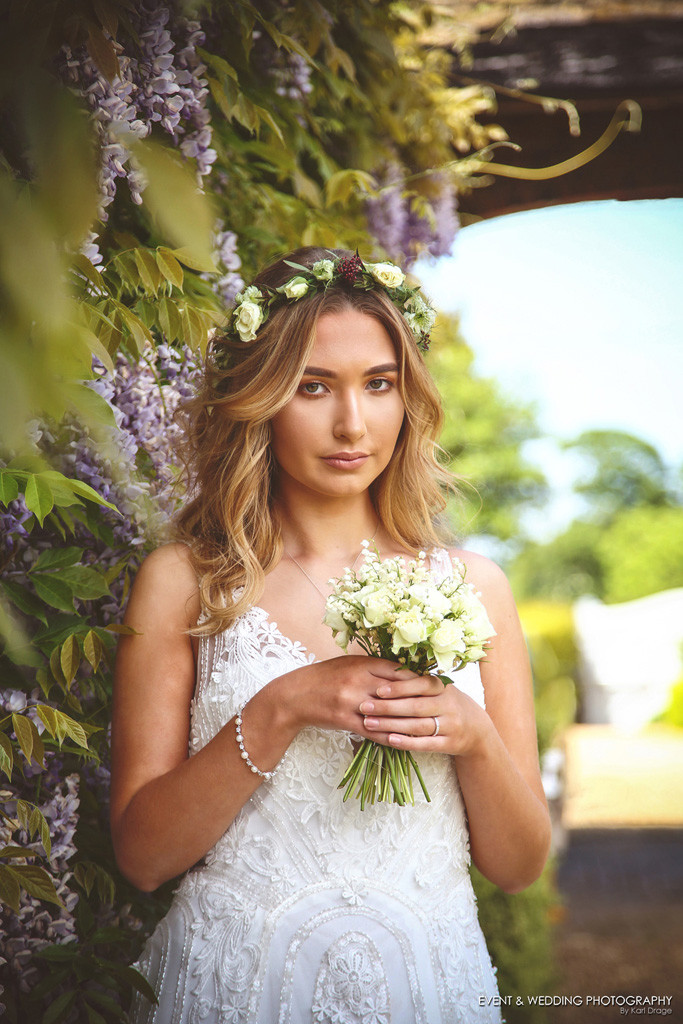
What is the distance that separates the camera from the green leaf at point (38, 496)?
5.07ft

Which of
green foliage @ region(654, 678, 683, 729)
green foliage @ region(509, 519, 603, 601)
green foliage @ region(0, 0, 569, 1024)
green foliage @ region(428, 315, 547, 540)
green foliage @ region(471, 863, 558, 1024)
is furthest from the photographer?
green foliage @ region(509, 519, 603, 601)

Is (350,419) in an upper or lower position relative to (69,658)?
upper

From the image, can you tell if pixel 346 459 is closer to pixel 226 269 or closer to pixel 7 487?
pixel 7 487

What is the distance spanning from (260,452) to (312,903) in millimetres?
909

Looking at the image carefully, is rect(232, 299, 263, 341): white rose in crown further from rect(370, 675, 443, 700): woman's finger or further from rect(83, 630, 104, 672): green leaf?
rect(370, 675, 443, 700): woman's finger

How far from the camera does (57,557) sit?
187 cm

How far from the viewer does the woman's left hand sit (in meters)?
1.54

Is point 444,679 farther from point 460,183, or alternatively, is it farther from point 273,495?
point 460,183

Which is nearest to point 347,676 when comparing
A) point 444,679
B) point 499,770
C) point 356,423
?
point 444,679

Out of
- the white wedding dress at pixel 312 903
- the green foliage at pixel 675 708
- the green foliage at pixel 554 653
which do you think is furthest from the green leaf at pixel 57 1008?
the green foliage at pixel 675 708

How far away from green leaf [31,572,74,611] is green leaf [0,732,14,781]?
0.87ft

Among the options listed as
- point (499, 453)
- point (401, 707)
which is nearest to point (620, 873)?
point (401, 707)

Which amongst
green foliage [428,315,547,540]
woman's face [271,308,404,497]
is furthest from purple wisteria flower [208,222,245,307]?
green foliage [428,315,547,540]

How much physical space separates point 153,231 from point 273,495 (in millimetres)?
724
